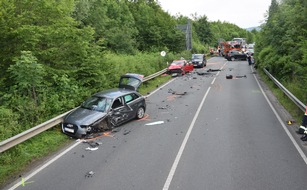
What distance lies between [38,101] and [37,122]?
166 cm

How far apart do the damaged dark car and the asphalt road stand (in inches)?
20.1

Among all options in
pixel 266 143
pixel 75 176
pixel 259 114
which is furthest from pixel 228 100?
pixel 75 176

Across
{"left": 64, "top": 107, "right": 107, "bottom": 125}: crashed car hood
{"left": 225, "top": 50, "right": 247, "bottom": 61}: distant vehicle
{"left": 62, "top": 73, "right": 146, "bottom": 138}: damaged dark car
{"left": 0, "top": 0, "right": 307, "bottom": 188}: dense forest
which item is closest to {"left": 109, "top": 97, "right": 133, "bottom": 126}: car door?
{"left": 62, "top": 73, "right": 146, "bottom": 138}: damaged dark car

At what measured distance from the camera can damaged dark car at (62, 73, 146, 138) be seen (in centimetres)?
1105

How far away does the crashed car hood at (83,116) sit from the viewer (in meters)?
11.1

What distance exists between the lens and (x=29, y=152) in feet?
31.0

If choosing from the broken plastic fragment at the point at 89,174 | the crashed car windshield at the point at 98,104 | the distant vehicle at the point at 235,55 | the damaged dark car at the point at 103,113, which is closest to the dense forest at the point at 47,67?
the damaged dark car at the point at 103,113

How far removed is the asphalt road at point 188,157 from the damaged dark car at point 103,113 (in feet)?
1.68

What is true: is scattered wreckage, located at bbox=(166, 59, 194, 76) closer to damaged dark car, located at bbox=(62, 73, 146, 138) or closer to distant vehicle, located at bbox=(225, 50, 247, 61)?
damaged dark car, located at bbox=(62, 73, 146, 138)

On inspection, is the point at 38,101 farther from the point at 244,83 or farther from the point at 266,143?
the point at 244,83

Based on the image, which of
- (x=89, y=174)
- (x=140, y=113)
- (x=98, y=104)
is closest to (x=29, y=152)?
(x=89, y=174)

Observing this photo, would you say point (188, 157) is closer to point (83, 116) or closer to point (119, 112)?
point (119, 112)

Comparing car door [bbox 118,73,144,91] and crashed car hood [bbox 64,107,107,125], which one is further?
car door [bbox 118,73,144,91]

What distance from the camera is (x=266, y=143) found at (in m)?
9.97
